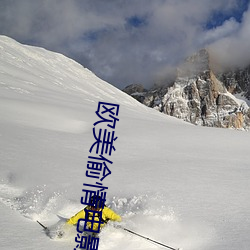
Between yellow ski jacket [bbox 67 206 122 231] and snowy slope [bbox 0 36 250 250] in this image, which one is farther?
yellow ski jacket [bbox 67 206 122 231]

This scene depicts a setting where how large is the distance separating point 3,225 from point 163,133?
10.9 metres

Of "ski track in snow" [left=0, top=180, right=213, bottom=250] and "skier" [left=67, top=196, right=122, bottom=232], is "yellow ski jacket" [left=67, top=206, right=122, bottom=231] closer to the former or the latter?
"skier" [left=67, top=196, right=122, bottom=232]

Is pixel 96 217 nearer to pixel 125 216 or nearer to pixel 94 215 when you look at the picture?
pixel 94 215

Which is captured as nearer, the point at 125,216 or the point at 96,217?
the point at 96,217

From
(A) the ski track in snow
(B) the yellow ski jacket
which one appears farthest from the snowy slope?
(B) the yellow ski jacket

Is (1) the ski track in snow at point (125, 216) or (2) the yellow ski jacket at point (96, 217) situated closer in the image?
(1) the ski track in snow at point (125, 216)

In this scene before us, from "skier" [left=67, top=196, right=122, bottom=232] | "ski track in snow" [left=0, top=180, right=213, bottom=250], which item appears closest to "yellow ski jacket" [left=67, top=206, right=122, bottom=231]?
"skier" [left=67, top=196, right=122, bottom=232]

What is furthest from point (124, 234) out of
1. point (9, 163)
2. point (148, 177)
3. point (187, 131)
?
point (187, 131)

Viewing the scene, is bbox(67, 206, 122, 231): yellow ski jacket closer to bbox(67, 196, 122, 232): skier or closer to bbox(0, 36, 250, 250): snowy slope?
bbox(67, 196, 122, 232): skier

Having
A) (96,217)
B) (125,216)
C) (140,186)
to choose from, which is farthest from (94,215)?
(140,186)

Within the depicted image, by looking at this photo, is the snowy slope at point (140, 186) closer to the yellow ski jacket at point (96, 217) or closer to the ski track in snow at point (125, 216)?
the ski track in snow at point (125, 216)

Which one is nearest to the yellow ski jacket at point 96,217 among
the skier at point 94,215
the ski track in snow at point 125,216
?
the skier at point 94,215

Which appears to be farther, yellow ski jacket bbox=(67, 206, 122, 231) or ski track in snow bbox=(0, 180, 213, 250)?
yellow ski jacket bbox=(67, 206, 122, 231)

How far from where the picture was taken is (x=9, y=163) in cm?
947
